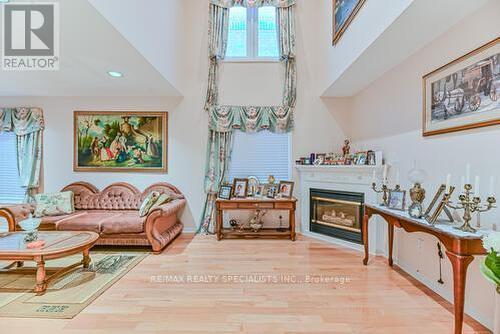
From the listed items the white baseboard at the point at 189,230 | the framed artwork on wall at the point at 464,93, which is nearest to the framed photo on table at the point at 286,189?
the white baseboard at the point at 189,230

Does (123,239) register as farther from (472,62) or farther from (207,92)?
(472,62)

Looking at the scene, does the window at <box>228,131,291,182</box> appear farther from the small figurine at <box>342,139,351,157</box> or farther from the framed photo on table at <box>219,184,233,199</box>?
the small figurine at <box>342,139,351,157</box>

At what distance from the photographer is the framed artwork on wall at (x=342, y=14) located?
326 centimetres

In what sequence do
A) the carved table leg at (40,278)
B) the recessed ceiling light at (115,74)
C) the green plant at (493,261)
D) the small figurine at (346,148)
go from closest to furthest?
1. the green plant at (493,261)
2. the carved table leg at (40,278)
3. the recessed ceiling light at (115,74)
4. the small figurine at (346,148)

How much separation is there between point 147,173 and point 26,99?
8.86 ft

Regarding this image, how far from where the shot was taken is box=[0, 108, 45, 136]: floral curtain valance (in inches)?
191

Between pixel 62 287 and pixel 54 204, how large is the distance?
210 cm

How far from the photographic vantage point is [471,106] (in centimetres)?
229

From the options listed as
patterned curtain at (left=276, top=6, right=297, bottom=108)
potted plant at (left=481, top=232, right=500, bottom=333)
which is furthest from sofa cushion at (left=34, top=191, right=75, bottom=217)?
potted plant at (left=481, top=232, right=500, bottom=333)

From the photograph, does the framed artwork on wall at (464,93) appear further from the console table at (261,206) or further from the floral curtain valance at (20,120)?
the floral curtain valance at (20,120)

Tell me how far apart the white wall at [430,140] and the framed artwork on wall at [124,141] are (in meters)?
3.68

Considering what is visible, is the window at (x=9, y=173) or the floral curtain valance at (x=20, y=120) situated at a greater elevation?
the floral curtain valance at (x=20, y=120)

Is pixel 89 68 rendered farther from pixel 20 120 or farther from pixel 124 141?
pixel 20 120

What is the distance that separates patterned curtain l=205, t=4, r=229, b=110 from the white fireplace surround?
2.10 meters
